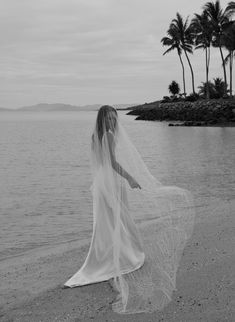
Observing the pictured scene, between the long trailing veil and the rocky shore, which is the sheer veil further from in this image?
the rocky shore

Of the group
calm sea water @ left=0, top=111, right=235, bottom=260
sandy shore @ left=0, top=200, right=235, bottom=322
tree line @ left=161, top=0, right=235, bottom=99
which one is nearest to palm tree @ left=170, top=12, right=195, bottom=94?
tree line @ left=161, top=0, right=235, bottom=99

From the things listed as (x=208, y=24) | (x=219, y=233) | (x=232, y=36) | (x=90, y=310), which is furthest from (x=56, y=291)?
(x=208, y=24)

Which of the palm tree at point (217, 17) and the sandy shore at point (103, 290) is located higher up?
the palm tree at point (217, 17)

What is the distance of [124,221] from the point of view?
5113mm

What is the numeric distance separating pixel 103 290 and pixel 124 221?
726mm

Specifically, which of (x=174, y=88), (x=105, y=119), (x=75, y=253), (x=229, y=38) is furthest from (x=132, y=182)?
(x=174, y=88)

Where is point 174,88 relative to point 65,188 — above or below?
above

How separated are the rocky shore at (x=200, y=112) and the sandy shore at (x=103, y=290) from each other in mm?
44832

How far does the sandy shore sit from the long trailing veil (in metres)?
0.24

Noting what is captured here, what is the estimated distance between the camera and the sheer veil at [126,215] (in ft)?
16.2

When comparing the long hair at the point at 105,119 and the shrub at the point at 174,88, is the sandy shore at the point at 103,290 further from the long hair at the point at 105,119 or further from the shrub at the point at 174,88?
the shrub at the point at 174,88

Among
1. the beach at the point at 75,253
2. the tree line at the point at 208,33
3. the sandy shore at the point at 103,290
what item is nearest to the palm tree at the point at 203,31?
the tree line at the point at 208,33

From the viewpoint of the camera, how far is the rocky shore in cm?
5225

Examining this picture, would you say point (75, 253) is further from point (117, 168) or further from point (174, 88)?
point (174, 88)
